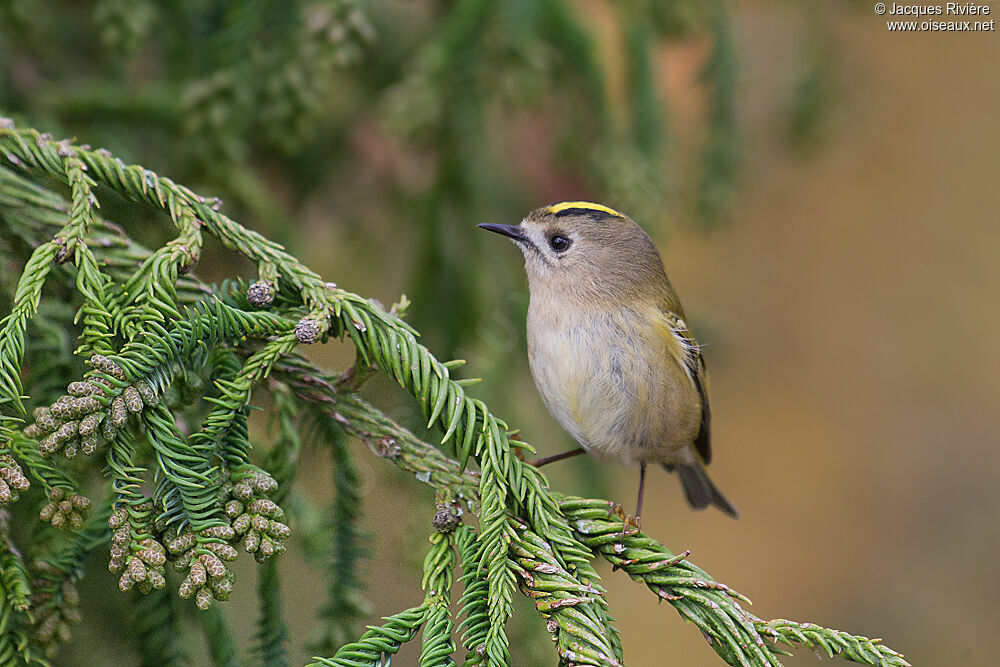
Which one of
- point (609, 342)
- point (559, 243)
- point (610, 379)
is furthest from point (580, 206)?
point (610, 379)

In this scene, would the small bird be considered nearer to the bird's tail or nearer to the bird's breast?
the bird's breast

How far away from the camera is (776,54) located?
19.0 feet

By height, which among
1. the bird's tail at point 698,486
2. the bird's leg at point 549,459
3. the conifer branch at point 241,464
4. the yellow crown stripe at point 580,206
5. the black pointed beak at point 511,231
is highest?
the yellow crown stripe at point 580,206

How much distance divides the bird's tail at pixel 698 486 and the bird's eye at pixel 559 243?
0.83 m

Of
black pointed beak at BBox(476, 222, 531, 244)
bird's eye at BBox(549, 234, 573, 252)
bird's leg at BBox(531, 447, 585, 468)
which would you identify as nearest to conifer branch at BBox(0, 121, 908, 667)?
bird's leg at BBox(531, 447, 585, 468)

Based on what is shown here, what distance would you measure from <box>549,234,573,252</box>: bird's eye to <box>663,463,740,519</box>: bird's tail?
83 centimetres

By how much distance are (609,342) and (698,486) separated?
85 cm

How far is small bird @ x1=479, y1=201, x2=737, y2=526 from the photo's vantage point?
2012mm

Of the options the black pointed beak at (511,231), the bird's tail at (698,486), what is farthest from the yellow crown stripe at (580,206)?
the bird's tail at (698,486)

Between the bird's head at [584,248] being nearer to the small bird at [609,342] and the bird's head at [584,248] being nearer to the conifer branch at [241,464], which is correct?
the small bird at [609,342]

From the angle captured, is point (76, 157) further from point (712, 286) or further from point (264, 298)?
point (712, 286)

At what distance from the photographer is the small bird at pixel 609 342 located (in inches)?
79.2

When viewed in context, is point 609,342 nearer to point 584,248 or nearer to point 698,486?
point 584,248

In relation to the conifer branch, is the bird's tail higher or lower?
higher
